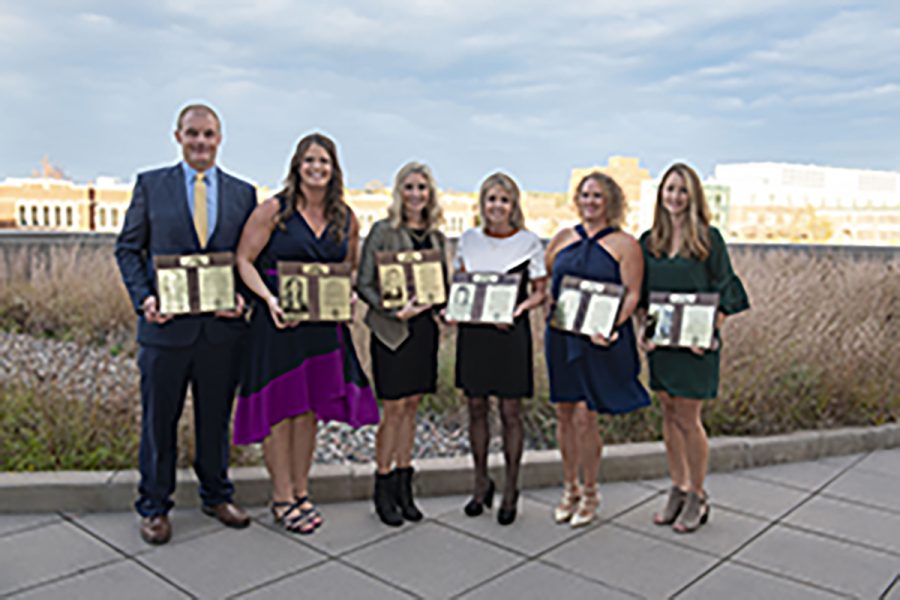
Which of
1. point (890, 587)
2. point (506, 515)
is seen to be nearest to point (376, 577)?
point (506, 515)

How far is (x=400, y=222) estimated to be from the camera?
4.61 m

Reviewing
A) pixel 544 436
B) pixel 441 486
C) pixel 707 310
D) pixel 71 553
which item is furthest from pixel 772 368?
pixel 71 553

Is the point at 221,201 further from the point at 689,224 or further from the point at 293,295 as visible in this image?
the point at 689,224

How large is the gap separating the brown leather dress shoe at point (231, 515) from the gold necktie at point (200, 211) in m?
1.58

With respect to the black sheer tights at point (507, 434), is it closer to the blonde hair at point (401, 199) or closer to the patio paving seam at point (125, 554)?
the blonde hair at point (401, 199)

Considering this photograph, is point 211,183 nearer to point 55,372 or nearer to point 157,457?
point 157,457

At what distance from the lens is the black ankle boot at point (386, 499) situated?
4.77 meters

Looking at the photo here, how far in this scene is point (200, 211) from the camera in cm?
437

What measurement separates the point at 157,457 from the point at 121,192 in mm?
104327

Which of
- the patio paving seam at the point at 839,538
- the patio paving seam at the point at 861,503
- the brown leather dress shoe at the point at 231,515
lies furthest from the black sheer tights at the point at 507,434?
the patio paving seam at the point at 861,503

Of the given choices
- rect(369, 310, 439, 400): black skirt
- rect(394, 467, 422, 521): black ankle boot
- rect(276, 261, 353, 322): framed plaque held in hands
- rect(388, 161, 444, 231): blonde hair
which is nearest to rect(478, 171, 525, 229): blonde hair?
rect(388, 161, 444, 231): blonde hair

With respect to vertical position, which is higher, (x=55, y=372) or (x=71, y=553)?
(x=55, y=372)

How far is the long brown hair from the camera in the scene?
4449 millimetres

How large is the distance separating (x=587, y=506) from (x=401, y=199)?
7.11ft
